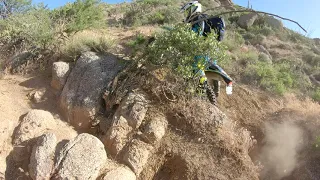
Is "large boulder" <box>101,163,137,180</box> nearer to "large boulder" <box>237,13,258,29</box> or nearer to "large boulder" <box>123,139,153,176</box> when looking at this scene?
"large boulder" <box>123,139,153,176</box>

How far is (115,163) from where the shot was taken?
15.4 feet

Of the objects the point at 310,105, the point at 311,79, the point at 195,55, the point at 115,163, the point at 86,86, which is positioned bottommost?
the point at 311,79

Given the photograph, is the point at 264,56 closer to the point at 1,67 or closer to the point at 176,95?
the point at 176,95

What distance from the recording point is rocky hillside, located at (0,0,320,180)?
4582mm

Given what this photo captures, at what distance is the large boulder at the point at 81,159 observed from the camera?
167 inches

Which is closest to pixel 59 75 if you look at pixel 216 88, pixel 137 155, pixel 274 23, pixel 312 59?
pixel 137 155

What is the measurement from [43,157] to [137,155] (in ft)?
4.23

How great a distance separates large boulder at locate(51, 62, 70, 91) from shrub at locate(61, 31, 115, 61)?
0.29 meters

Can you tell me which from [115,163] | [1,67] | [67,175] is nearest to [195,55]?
[115,163]

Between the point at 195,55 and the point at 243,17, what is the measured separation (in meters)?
8.95

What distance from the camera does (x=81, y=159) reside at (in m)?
4.34

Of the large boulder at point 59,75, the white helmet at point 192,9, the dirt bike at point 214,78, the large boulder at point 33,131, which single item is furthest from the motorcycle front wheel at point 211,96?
the large boulder at point 59,75

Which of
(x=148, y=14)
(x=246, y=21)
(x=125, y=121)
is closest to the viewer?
(x=125, y=121)

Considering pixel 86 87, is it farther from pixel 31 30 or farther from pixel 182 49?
pixel 31 30
